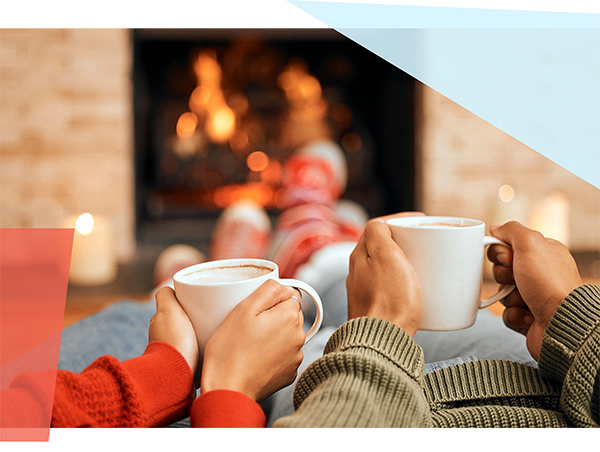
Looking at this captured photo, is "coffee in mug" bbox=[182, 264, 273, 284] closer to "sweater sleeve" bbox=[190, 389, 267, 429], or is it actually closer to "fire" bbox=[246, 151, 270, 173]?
"sweater sleeve" bbox=[190, 389, 267, 429]

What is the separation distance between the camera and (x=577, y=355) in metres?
0.36

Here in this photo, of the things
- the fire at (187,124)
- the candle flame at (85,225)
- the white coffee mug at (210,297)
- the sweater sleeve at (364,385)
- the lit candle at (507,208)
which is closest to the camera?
the sweater sleeve at (364,385)

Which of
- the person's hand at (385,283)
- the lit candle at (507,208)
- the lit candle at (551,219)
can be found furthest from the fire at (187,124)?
the person's hand at (385,283)

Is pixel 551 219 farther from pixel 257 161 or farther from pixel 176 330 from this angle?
pixel 176 330

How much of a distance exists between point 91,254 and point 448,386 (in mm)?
1381

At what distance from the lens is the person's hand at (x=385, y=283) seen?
42cm

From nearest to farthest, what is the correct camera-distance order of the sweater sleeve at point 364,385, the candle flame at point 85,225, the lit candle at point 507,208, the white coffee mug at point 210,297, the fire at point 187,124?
the sweater sleeve at point 364,385 < the white coffee mug at point 210,297 < the candle flame at point 85,225 < the lit candle at point 507,208 < the fire at point 187,124

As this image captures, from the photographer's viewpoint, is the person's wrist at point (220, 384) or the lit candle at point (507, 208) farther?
the lit candle at point (507, 208)

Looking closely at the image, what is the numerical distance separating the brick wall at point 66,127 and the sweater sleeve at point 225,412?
145cm

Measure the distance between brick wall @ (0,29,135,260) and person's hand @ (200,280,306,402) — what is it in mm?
1423

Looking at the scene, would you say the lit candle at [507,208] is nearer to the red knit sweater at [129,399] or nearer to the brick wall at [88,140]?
the brick wall at [88,140]

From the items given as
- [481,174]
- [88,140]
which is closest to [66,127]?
[88,140]

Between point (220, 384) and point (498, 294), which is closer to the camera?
point (220, 384)
